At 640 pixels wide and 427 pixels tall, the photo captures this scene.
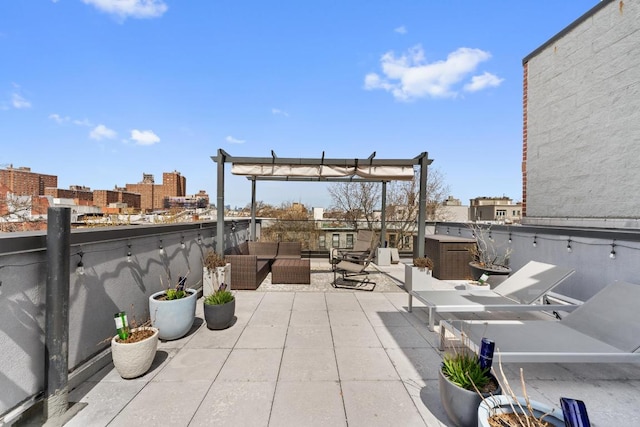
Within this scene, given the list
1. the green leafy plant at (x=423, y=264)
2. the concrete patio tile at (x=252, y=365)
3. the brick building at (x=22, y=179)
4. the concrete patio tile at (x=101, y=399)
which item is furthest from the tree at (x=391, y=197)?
the brick building at (x=22, y=179)

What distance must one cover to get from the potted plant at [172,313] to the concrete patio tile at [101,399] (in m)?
0.69

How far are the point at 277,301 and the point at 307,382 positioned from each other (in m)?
2.31

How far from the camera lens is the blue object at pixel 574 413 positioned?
119 centimetres

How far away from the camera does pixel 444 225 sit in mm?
8445

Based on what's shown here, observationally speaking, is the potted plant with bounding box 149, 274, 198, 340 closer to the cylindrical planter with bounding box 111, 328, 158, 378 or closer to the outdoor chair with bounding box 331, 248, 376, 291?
the cylindrical planter with bounding box 111, 328, 158, 378

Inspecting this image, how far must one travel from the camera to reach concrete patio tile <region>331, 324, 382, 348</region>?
3.08 meters

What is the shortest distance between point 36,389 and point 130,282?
123 cm

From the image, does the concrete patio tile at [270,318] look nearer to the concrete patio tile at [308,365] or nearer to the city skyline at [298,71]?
the concrete patio tile at [308,365]

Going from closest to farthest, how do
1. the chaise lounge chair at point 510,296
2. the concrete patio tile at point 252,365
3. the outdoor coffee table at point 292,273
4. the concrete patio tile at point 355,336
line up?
1. the concrete patio tile at point 252,365
2. the concrete patio tile at point 355,336
3. the chaise lounge chair at point 510,296
4. the outdoor coffee table at point 292,273

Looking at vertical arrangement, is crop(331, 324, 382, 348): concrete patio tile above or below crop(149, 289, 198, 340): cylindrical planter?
below

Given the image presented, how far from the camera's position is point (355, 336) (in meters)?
3.28

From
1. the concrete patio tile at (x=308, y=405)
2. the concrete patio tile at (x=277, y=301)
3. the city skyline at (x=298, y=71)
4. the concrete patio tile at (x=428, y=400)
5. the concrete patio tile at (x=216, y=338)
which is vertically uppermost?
the city skyline at (x=298, y=71)

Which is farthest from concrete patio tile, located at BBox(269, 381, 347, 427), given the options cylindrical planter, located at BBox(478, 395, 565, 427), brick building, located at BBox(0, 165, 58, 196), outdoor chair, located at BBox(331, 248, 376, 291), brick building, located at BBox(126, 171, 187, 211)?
brick building, located at BBox(126, 171, 187, 211)

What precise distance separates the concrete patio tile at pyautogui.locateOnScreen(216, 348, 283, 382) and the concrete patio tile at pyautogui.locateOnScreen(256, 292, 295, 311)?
4.26ft
